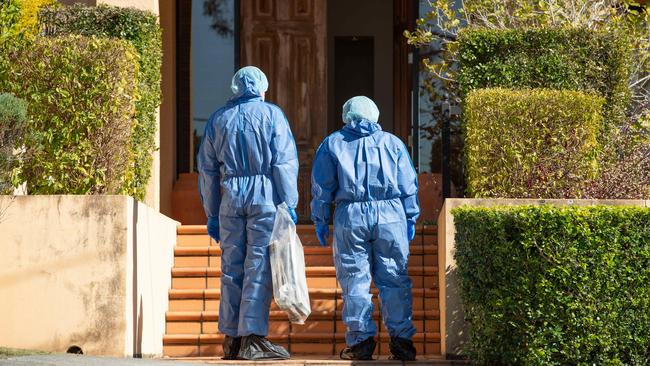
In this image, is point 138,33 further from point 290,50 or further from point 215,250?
point 290,50

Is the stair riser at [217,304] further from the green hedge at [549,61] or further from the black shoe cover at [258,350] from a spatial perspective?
the green hedge at [549,61]

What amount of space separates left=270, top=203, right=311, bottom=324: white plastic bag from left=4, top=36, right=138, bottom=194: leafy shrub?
1.18 metres

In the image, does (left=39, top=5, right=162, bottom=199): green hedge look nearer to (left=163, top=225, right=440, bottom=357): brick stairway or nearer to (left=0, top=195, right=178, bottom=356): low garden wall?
(left=163, top=225, right=440, bottom=357): brick stairway

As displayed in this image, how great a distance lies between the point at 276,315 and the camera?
9.71 meters

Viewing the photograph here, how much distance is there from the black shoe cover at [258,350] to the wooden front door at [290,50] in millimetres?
5339

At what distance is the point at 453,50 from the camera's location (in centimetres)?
1074

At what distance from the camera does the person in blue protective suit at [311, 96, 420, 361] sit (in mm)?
8547

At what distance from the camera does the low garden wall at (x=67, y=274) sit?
813 cm

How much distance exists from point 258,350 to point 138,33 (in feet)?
9.13

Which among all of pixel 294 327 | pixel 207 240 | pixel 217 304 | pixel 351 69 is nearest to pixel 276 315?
pixel 294 327

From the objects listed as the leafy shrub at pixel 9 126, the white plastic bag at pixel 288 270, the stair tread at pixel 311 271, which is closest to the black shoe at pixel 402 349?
the white plastic bag at pixel 288 270

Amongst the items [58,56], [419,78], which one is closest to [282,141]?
[58,56]

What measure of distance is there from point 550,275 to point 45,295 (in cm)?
316

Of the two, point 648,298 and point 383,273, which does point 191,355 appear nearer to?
point 383,273
